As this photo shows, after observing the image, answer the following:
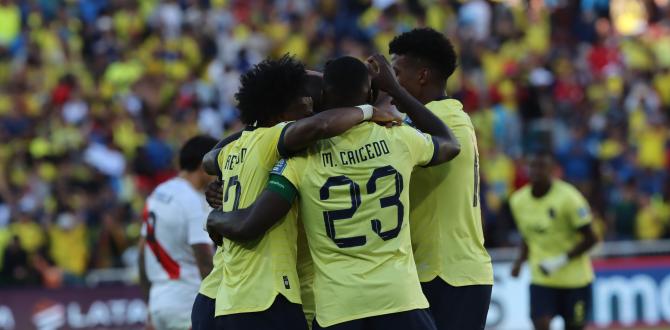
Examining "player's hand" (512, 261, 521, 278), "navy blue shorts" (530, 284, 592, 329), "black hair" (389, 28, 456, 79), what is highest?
"black hair" (389, 28, 456, 79)

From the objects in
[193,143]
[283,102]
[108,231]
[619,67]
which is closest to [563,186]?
[193,143]

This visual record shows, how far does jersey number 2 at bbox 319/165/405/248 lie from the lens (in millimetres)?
6770

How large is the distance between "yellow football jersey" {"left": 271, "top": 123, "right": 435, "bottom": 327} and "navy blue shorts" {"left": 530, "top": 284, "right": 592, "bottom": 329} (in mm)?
6019

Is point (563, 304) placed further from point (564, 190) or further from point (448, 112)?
point (448, 112)

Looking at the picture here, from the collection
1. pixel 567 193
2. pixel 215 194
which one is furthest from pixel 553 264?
pixel 215 194

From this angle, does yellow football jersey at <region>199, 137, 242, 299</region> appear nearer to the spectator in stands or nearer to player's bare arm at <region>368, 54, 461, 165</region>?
player's bare arm at <region>368, 54, 461, 165</region>

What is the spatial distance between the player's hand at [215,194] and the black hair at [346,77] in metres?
1.03

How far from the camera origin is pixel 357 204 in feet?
22.2

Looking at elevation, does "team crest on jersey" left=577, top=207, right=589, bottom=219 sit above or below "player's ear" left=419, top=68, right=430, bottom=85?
below

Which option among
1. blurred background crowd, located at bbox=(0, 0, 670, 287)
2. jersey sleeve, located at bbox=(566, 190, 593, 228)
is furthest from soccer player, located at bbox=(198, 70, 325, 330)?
blurred background crowd, located at bbox=(0, 0, 670, 287)

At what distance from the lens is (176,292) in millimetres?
9477

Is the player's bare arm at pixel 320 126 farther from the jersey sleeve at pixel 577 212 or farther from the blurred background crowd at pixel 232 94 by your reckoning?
the blurred background crowd at pixel 232 94

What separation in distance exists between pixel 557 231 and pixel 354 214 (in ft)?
21.1

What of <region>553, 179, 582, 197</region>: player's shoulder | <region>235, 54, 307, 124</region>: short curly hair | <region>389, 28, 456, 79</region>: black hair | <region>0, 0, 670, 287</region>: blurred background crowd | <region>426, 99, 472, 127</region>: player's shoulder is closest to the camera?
<region>235, 54, 307, 124</region>: short curly hair
